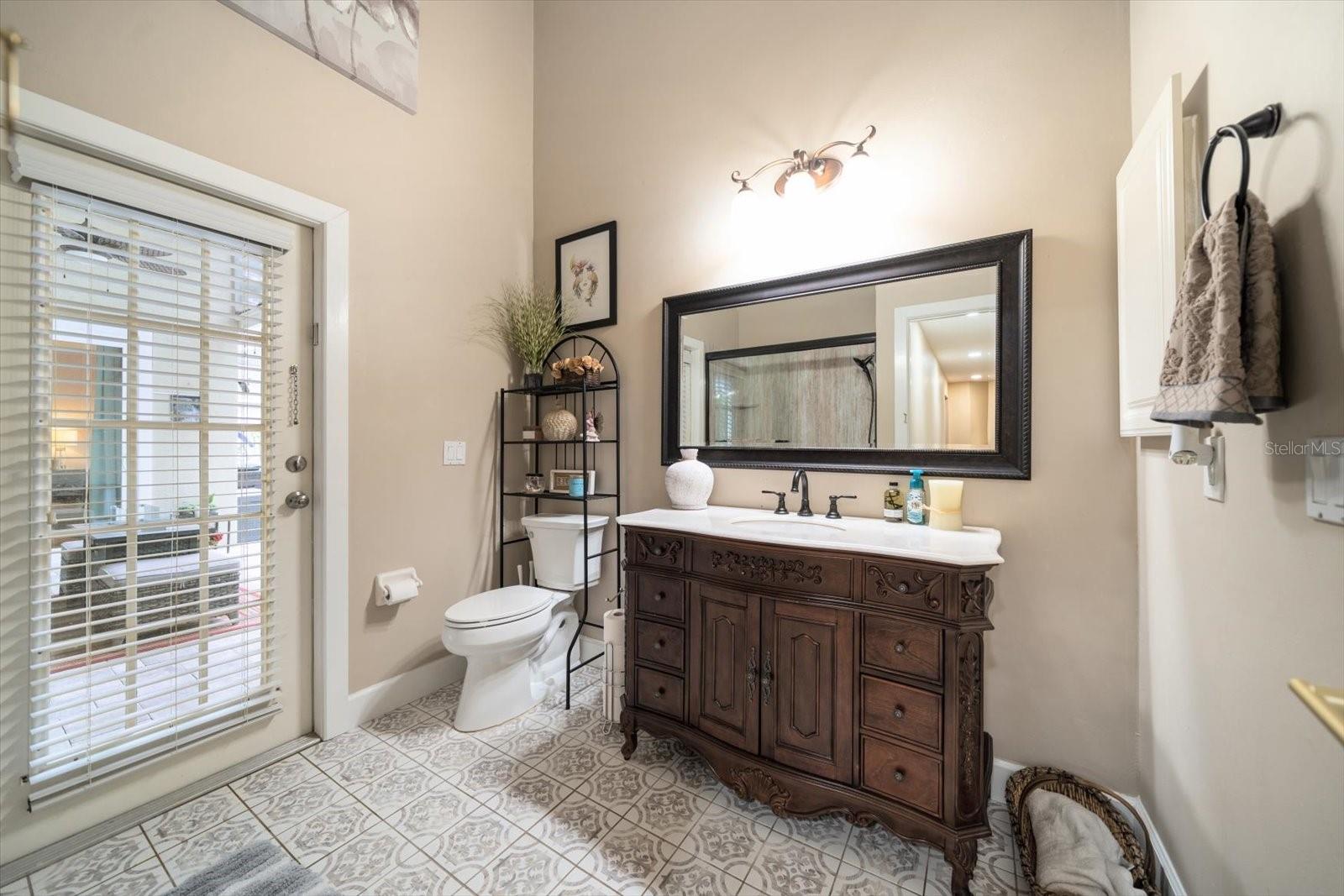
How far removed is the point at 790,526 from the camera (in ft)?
5.35

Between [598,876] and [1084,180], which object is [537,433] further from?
[1084,180]

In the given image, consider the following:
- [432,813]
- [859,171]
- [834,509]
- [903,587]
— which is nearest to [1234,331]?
[903,587]

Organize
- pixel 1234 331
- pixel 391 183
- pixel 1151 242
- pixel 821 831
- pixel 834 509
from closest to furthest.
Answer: pixel 1234 331
pixel 1151 242
pixel 821 831
pixel 834 509
pixel 391 183

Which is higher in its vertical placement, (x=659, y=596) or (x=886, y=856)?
(x=659, y=596)

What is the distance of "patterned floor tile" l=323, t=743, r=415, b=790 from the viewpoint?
163 cm

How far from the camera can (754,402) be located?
204 cm

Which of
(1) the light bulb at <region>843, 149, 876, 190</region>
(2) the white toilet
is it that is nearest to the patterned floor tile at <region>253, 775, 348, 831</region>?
(2) the white toilet

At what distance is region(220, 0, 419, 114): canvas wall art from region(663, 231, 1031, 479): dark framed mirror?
5.01ft

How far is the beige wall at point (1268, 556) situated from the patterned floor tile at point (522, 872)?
4.75 ft

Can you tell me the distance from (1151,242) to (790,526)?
3.80ft

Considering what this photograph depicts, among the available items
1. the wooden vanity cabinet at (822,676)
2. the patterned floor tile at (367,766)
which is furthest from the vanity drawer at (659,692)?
the patterned floor tile at (367,766)

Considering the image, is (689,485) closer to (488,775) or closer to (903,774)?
(903,774)

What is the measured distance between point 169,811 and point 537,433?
180 centimetres

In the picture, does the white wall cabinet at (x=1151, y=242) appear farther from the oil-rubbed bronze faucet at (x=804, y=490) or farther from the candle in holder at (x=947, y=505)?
the oil-rubbed bronze faucet at (x=804, y=490)
